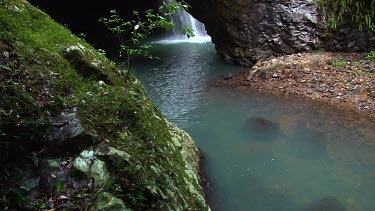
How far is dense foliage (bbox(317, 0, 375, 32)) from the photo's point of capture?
11.0m

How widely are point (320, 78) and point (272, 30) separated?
118 inches

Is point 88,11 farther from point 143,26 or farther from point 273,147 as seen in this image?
point 143,26

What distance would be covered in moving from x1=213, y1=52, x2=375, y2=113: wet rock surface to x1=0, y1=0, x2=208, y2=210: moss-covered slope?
7.14 m

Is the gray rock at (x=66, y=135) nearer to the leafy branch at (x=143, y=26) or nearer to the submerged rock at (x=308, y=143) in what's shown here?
the leafy branch at (x=143, y=26)

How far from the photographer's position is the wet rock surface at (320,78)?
934 centimetres

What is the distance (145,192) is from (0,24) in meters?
1.94

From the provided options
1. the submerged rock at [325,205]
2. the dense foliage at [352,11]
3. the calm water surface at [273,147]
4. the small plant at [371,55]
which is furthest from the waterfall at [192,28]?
Answer: the submerged rock at [325,205]

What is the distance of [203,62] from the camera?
1372cm

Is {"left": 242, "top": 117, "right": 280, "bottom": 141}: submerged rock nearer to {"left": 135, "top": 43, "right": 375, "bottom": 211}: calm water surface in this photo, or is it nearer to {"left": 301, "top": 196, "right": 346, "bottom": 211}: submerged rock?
{"left": 135, "top": 43, "right": 375, "bottom": 211}: calm water surface

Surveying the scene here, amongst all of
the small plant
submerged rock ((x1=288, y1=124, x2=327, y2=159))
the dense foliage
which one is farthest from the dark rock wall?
submerged rock ((x1=288, y1=124, x2=327, y2=159))

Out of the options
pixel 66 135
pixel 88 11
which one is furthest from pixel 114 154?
pixel 88 11

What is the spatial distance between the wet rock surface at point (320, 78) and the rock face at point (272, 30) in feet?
1.60

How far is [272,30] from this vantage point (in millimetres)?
12438

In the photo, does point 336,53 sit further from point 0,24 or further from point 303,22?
point 0,24
